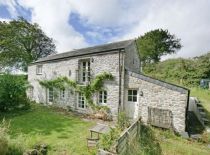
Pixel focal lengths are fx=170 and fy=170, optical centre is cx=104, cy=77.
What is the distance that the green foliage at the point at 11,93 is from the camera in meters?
15.5

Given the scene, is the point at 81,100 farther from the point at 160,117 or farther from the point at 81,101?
the point at 160,117

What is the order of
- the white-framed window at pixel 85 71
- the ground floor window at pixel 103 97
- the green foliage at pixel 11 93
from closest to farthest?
the ground floor window at pixel 103 97 < the green foliage at pixel 11 93 < the white-framed window at pixel 85 71

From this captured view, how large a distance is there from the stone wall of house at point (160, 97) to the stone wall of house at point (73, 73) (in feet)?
4.39

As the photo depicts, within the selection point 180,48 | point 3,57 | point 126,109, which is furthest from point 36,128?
point 180,48

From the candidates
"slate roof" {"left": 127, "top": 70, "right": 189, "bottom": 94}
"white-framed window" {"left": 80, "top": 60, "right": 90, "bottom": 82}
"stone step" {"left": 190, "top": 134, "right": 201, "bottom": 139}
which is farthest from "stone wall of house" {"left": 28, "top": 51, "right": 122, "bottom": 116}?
"stone step" {"left": 190, "top": 134, "right": 201, "bottom": 139}

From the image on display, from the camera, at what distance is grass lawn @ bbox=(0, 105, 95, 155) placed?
8.18 meters

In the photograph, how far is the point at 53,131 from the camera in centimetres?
1080

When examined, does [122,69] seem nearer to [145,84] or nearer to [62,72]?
[145,84]

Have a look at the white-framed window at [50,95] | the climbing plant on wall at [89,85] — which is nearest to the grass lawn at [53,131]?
the climbing plant on wall at [89,85]

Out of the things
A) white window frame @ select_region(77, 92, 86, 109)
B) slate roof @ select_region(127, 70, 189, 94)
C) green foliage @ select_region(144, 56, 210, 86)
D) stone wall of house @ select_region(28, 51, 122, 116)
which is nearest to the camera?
slate roof @ select_region(127, 70, 189, 94)

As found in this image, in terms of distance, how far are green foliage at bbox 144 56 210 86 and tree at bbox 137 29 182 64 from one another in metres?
12.5

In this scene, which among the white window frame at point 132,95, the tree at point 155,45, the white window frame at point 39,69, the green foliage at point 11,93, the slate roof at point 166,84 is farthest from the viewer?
the tree at point 155,45

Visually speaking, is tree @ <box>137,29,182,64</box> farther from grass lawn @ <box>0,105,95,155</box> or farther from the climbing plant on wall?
grass lawn @ <box>0,105,95,155</box>

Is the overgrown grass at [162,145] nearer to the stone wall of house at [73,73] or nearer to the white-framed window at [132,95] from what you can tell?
the white-framed window at [132,95]
